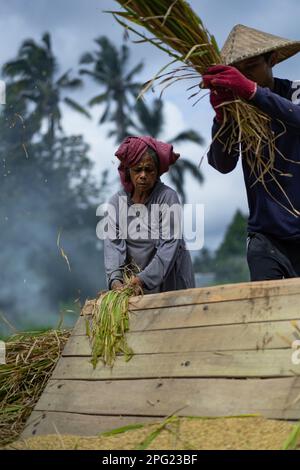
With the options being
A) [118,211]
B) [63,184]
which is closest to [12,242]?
[63,184]

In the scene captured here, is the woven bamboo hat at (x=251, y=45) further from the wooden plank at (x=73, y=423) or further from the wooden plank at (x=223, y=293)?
the wooden plank at (x=73, y=423)

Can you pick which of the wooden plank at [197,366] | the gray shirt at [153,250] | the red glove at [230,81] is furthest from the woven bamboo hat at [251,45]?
the wooden plank at [197,366]

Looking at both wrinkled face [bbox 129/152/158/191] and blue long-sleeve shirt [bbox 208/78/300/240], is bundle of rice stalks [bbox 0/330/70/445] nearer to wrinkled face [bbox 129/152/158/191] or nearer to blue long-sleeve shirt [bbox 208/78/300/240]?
wrinkled face [bbox 129/152/158/191]

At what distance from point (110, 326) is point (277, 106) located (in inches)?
50.8

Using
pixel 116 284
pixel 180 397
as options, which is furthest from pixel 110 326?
pixel 180 397

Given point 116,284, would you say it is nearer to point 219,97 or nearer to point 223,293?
point 223,293

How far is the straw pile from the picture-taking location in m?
2.92

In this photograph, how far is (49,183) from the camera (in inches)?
1532

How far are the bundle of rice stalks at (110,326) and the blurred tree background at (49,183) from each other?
93.5 ft

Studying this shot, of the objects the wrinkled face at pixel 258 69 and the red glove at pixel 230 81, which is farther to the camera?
the wrinkled face at pixel 258 69

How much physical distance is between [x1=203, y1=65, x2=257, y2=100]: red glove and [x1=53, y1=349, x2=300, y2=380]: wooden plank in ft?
3.76

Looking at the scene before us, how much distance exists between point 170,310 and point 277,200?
32.2 inches

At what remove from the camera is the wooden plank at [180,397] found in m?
3.14

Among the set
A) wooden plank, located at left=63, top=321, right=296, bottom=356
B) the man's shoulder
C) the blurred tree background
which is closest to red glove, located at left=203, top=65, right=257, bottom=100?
the man's shoulder
